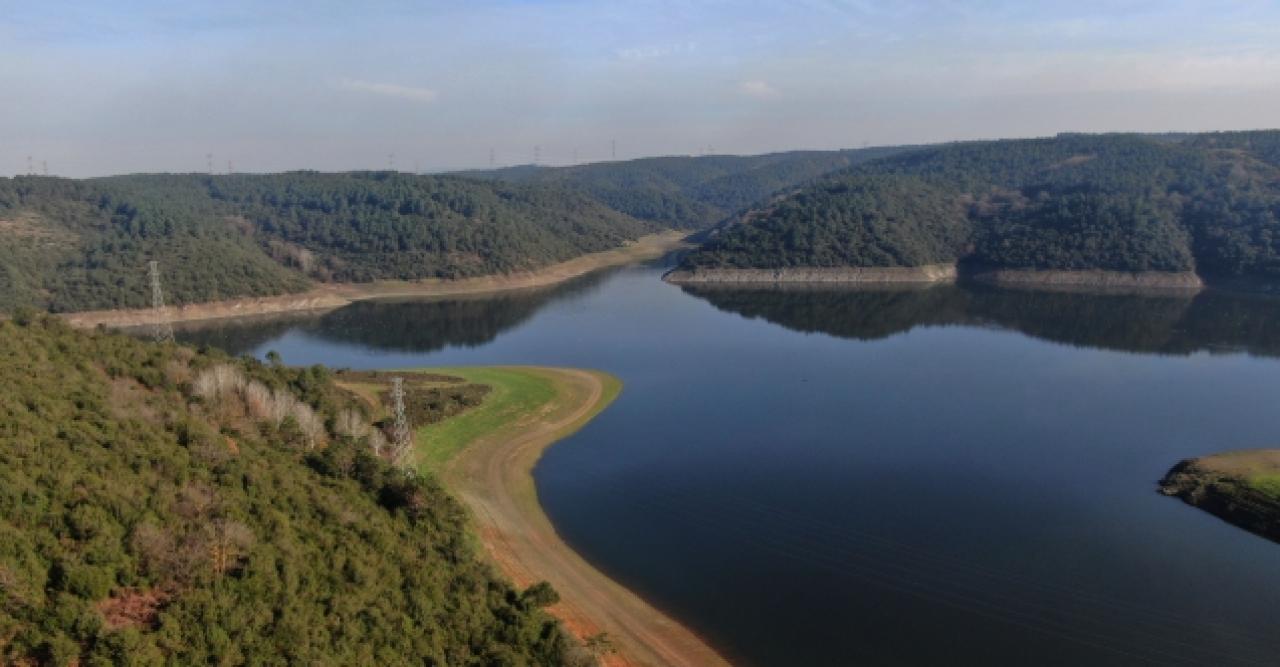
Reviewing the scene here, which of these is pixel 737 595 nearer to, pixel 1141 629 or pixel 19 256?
pixel 1141 629

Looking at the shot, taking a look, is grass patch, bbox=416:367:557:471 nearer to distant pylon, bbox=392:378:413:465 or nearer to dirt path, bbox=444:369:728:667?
dirt path, bbox=444:369:728:667

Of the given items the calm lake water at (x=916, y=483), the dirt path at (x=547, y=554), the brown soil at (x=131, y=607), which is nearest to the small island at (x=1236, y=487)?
the calm lake water at (x=916, y=483)

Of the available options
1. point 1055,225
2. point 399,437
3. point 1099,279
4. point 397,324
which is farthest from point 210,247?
point 1055,225

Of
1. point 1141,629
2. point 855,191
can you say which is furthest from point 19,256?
point 855,191

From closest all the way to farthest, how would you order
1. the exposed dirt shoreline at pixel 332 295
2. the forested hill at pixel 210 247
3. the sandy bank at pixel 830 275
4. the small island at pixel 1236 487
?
the small island at pixel 1236 487 → the exposed dirt shoreline at pixel 332 295 → the forested hill at pixel 210 247 → the sandy bank at pixel 830 275

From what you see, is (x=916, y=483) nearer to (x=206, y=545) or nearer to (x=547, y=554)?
(x=547, y=554)

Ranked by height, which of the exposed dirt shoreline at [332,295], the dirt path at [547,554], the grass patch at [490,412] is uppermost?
the exposed dirt shoreline at [332,295]

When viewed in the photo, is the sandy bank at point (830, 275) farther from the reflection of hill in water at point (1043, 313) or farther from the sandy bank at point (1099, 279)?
the sandy bank at point (1099, 279)
